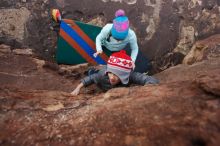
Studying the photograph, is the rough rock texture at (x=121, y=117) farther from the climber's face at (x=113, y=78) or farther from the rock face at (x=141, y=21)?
the rock face at (x=141, y=21)

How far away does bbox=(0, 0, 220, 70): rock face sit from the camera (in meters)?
4.28

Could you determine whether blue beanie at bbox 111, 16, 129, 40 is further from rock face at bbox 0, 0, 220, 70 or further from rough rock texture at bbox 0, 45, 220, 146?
rough rock texture at bbox 0, 45, 220, 146

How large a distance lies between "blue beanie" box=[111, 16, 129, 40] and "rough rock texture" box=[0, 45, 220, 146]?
1.43 m

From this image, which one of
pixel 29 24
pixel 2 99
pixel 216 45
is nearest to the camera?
pixel 2 99

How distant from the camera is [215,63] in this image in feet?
11.1

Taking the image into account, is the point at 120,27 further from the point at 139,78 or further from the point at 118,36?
the point at 139,78

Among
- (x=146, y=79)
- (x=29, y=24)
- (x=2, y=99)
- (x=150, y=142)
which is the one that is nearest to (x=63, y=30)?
(x=29, y=24)

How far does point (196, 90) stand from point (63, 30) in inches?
97.8

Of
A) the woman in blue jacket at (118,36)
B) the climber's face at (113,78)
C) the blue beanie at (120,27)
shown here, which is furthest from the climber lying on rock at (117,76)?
the blue beanie at (120,27)

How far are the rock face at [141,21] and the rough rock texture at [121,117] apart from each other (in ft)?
6.77

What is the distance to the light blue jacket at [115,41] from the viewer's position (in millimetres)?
3754

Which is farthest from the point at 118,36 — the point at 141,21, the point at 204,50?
the point at 204,50

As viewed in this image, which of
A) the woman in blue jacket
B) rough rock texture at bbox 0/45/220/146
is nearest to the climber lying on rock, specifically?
the woman in blue jacket

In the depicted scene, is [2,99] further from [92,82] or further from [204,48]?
[204,48]
